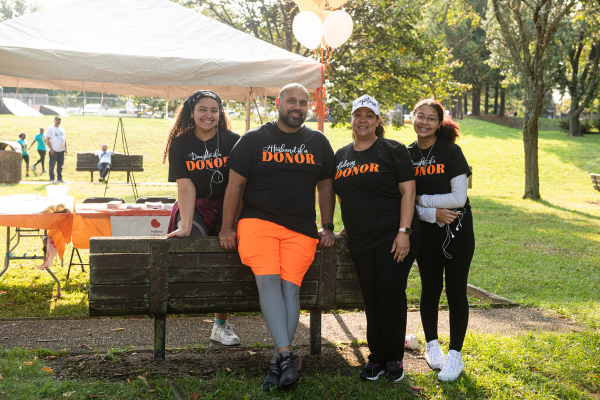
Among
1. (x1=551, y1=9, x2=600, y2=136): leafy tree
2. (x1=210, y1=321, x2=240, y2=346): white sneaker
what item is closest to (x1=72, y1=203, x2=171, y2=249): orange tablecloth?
(x1=210, y1=321, x2=240, y2=346): white sneaker

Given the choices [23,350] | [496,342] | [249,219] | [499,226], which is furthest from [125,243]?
[499,226]

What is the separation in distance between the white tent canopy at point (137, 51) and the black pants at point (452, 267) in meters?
3.24

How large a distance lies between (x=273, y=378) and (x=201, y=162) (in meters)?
1.45

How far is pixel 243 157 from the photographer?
3.08 m

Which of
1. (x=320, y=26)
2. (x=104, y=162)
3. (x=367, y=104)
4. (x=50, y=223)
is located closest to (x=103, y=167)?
Result: (x=104, y=162)

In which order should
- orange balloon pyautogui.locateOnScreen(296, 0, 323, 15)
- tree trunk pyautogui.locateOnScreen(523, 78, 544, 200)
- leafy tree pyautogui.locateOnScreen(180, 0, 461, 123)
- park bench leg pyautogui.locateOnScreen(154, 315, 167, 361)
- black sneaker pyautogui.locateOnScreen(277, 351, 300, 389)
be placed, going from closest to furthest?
black sneaker pyautogui.locateOnScreen(277, 351, 300, 389), park bench leg pyautogui.locateOnScreen(154, 315, 167, 361), orange balloon pyautogui.locateOnScreen(296, 0, 323, 15), tree trunk pyautogui.locateOnScreen(523, 78, 544, 200), leafy tree pyautogui.locateOnScreen(180, 0, 461, 123)

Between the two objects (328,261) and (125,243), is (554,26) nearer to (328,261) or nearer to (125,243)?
(328,261)

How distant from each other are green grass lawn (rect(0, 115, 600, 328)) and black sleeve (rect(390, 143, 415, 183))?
8.40 feet

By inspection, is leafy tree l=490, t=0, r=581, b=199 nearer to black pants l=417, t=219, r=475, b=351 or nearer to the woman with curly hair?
black pants l=417, t=219, r=475, b=351

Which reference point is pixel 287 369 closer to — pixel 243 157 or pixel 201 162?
pixel 243 157

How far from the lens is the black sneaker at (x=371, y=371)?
10.5 feet

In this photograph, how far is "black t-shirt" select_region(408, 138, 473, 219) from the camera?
3174mm

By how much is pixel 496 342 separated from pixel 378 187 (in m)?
1.70

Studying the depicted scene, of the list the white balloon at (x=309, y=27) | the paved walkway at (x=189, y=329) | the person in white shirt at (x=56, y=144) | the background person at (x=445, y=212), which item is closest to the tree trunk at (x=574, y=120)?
the person in white shirt at (x=56, y=144)
